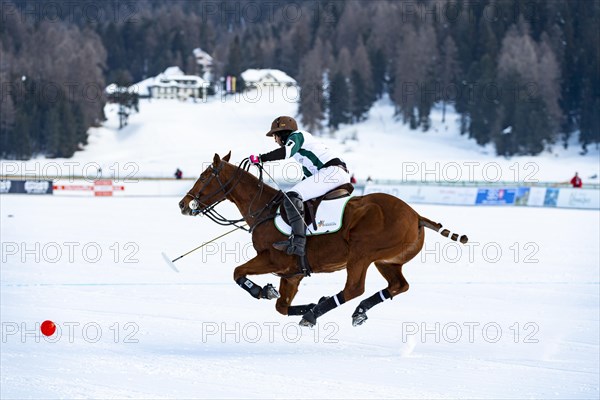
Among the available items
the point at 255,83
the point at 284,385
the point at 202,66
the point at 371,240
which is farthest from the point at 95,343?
the point at 202,66

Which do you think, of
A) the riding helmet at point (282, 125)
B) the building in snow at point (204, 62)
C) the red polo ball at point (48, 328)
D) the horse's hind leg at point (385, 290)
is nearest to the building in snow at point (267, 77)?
the building in snow at point (204, 62)

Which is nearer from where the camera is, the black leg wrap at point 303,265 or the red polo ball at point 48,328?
the black leg wrap at point 303,265

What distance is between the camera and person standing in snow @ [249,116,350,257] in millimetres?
9836

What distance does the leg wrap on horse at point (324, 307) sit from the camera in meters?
9.88

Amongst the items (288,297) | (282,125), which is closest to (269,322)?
(288,297)

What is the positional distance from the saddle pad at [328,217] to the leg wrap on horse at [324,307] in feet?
2.59

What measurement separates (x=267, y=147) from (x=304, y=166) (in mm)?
64346

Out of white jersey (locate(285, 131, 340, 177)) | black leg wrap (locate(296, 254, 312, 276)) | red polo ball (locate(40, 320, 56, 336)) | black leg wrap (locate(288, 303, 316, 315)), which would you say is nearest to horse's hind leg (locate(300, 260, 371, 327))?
black leg wrap (locate(288, 303, 316, 315))

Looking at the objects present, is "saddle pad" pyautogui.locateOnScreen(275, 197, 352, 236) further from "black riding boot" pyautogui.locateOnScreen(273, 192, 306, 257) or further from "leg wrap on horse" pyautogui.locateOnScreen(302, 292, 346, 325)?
"leg wrap on horse" pyautogui.locateOnScreen(302, 292, 346, 325)

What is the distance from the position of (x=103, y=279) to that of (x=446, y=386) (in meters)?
8.60

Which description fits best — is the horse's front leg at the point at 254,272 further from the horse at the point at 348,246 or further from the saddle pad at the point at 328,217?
the saddle pad at the point at 328,217

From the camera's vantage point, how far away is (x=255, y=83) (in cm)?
11862

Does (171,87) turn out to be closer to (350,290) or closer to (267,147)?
(267,147)

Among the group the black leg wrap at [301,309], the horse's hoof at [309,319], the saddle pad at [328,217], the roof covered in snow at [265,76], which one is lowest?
the horse's hoof at [309,319]
